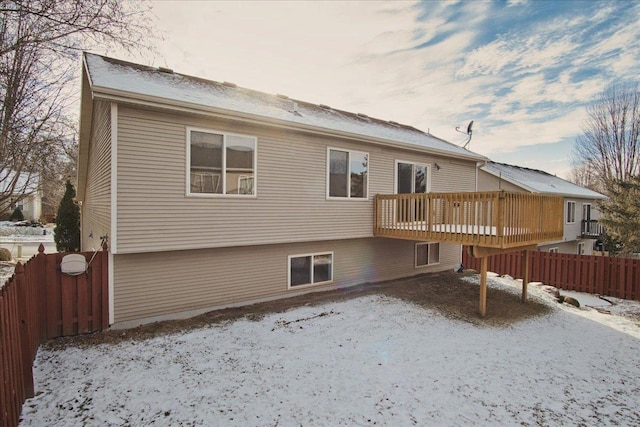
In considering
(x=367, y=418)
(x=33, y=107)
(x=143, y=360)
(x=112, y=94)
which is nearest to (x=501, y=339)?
(x=367, y=418)

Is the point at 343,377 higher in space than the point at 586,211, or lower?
lower

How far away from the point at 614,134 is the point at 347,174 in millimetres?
26217

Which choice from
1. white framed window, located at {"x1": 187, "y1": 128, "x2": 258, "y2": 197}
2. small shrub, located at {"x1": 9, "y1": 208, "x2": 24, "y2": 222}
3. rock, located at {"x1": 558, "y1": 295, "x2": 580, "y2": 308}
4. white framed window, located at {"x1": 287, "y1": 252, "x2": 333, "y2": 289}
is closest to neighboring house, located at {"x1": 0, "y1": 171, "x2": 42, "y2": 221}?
white framed window, located at {"x1": 187, "y1": 128, "x2": 258, "y2": 197}

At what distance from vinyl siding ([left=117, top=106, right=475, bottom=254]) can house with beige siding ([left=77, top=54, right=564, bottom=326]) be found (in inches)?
0.9

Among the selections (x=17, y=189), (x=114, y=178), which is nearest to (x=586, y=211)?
(x=114, y=178)

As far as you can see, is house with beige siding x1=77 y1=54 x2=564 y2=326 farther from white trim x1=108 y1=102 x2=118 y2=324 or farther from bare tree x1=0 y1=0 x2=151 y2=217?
bare tree x1=0 y1=0 x2=151 y2=217

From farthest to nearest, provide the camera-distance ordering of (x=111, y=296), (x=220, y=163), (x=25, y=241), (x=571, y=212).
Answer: (x=25, y=241), (x=571, y=212), (x=220, y=163), (x=111, y=296)

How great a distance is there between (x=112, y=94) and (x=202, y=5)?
13.9ft

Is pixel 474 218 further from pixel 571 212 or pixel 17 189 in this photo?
pixel 571 212

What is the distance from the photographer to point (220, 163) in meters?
7.12

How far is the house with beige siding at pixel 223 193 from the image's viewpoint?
20.5 ft

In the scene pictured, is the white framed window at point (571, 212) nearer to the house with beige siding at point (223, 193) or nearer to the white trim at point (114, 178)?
the house with beige siding at point (223, 193)

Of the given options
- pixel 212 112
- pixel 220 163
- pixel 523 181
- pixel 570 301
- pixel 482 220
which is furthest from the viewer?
pixel 523 181

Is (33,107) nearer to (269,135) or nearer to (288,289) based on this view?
(269,135)
